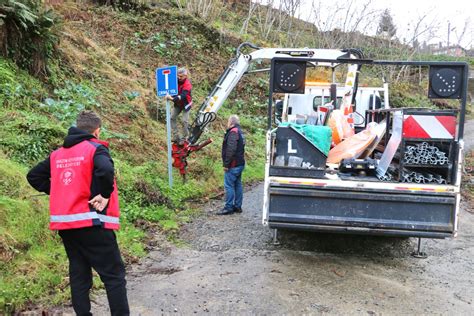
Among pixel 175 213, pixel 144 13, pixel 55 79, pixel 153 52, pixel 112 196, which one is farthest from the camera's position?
pixel 144 13

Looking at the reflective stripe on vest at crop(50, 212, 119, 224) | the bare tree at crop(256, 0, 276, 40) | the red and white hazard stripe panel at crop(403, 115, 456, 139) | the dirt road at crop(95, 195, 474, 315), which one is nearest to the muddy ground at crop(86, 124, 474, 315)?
the dirt road at crop(95, 195, 474, 315)

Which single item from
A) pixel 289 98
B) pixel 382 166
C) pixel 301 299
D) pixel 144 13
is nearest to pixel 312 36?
pixel 144 13

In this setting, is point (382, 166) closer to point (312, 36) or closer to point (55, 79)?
point (55, 79)

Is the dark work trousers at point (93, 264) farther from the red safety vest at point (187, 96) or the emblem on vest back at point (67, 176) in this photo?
the red safety vest at point (187, 96)

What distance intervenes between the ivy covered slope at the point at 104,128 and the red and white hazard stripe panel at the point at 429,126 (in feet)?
12.1

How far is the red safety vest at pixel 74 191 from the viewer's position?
3.64 metres

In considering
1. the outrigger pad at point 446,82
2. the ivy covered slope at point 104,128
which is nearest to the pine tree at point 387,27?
the ivy covered slope at point 104,128

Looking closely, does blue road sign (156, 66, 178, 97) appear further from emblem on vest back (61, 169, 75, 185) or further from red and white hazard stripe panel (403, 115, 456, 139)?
emblem on vest back (61, 169, 75, 185)

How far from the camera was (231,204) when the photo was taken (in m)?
8.41

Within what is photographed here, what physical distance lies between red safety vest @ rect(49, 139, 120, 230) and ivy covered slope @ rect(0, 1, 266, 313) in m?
1.18

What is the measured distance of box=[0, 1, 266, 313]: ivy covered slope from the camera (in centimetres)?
494

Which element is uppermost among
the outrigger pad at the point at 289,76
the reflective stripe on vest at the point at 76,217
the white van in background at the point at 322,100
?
the outrigger pad at the point at 289,76

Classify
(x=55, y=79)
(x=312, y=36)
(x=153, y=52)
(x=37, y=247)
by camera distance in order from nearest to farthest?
(x=37, y=247) < (x=55, y=79) < (x=153, y=52) < (x=312, y=36)

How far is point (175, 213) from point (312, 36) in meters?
21.6
